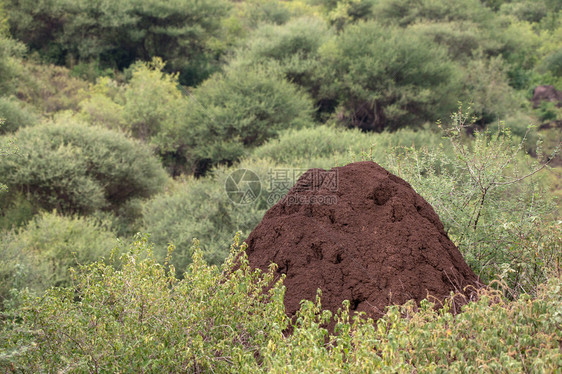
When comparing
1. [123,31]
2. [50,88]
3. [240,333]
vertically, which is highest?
[240,333]

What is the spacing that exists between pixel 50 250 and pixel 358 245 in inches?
352

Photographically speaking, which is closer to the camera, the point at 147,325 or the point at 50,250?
the point at 147,325

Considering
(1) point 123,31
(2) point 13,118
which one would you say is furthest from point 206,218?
(1) point 123,31

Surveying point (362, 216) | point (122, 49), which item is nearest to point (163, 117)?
point (122, 49)

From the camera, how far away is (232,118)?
68.0 ft

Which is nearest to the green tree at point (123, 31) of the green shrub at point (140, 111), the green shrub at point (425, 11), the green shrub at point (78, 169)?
the green shrub at point (140, 111)

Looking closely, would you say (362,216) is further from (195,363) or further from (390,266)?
(195,363)

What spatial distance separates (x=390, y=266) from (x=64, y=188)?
42.5ft

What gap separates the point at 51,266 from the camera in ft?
36.5

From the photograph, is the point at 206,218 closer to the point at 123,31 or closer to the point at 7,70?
the point at 7,70

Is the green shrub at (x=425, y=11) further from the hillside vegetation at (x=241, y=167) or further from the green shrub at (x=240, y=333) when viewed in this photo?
the green shrub at (x=240, y=333)

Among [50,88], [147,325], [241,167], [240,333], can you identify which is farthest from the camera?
[50,88]

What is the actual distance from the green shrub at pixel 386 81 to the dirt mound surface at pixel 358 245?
2080 centimetres

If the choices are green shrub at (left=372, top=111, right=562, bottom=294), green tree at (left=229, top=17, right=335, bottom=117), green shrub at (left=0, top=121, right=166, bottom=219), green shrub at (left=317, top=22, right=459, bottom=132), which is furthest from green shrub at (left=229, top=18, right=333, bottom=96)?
green shrub at (left=372, top=111, right=562, bottom=294)
